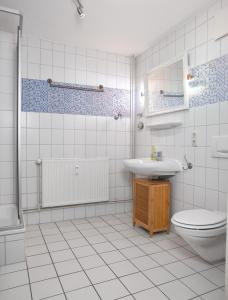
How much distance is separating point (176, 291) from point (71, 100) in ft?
7.65

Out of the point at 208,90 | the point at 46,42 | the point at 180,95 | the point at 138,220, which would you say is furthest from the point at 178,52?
the point at 138,220

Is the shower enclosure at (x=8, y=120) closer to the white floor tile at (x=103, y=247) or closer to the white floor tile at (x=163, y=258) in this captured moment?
the white floor tile at (x=103, y=247)

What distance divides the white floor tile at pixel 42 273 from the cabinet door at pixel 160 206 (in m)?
1.10

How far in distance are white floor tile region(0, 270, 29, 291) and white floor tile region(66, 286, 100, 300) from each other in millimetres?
363

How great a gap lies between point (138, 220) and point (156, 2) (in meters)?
2.19

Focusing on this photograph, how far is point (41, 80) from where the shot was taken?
2787mm

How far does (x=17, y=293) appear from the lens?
4.85ft

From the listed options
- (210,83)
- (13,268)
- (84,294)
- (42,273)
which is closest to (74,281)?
(84,294)

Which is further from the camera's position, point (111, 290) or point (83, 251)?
point (83, 251)

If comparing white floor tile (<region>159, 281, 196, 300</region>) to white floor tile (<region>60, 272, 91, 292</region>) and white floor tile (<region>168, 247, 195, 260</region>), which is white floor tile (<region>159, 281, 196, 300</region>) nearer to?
white floor tile (<region>168, 247, 195, 260</region>)

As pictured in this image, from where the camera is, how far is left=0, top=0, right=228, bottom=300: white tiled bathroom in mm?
1726

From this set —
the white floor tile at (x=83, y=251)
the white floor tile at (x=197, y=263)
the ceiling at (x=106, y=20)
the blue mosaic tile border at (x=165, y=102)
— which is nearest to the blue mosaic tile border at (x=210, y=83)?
the blue mosaic tile border at (x=165, y=102)

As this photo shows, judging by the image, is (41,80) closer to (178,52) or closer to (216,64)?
(178,52)

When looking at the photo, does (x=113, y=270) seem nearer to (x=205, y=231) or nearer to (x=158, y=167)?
(x=205, y=231)
